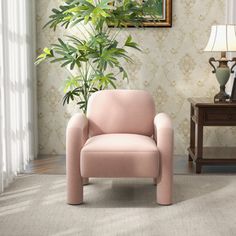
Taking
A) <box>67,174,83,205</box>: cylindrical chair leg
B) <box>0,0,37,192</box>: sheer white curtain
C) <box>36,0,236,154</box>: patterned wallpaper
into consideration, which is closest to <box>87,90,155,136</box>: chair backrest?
<box>67,174,83,205</box>: cylindrical chair leg

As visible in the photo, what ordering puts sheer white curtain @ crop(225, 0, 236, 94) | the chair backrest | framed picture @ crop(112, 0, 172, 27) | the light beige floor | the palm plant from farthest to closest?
framed picture @ crop(112, 0, 172, 27) → sheer white curtain @ crop(225, 0, 236, 94) → the light beige floor → the palm plant → the chair backrest

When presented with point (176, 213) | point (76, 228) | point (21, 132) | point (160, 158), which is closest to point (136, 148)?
point (160, 158)

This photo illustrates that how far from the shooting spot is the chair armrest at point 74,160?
11.4 feet

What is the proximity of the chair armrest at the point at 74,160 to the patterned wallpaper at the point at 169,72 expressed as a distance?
1.83 metres

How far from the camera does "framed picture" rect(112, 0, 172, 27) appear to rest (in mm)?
5105

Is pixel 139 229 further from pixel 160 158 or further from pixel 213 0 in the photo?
pixel 213 0

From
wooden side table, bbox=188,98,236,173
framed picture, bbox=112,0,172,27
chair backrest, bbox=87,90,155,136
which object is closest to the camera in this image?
chair backrest, bbox=87,90,155,136

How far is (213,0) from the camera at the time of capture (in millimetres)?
5117

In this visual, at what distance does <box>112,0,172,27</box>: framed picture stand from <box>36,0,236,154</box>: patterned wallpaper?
0.06m

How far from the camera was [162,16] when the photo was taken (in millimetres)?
5125

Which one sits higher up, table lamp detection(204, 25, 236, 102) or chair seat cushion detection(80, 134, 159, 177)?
table lamp detection(204, 25, 236, 102)

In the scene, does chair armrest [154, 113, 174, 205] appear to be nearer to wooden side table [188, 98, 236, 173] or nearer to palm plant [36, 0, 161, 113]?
wooden side table [188, 98, 236, 173]

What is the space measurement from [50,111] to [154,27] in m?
1.39

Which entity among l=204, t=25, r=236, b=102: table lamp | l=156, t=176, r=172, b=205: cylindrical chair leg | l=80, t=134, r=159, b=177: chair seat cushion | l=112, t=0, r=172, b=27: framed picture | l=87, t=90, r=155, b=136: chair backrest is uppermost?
l=112, t=0, r=172, b=27: framed picture
